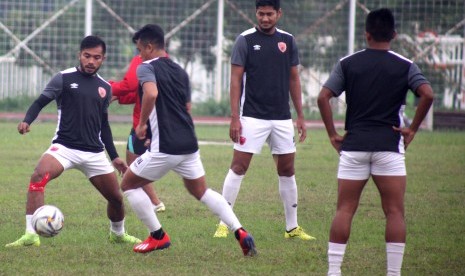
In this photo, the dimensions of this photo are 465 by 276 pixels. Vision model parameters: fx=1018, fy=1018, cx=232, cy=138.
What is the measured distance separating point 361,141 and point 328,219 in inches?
142

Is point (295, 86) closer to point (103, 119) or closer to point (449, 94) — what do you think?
point (103, 119)

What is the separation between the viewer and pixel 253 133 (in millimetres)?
9375

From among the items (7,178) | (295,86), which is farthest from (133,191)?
(7,178)

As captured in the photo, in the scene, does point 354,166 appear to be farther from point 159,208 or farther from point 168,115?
point 159,208

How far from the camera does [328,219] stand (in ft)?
35.0

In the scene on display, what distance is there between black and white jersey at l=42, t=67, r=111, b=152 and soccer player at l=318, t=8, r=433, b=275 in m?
2.49

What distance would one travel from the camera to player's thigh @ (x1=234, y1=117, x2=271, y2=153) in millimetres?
9375

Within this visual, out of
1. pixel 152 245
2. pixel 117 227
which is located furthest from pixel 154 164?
pixel 117 227

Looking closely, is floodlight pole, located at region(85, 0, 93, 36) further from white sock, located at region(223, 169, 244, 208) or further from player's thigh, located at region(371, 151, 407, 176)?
player's thigh, located at region(371, 151, 407, 176)

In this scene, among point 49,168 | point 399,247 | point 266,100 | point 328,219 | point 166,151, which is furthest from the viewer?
point 328,219

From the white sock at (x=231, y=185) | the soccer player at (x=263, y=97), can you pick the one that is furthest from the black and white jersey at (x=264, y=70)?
the white sock at (x=231, y=185)

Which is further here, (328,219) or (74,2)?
(74,2)

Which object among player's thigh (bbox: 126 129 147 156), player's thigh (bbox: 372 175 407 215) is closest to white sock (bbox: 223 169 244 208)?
player's thigh (bbox: 126 129 147 156)

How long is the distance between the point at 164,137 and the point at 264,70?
5.09ft
